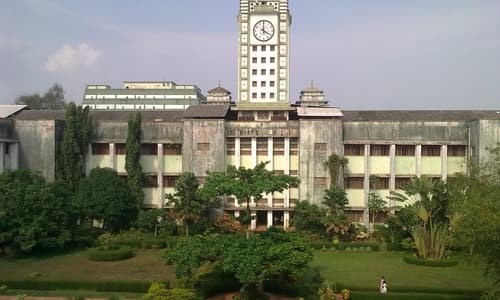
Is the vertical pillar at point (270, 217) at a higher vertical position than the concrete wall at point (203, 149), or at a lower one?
lower

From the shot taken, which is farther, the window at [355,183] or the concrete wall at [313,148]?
the window at [355,183]

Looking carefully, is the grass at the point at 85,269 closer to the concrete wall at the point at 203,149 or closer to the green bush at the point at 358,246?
the concrete wall at the point at 203,149

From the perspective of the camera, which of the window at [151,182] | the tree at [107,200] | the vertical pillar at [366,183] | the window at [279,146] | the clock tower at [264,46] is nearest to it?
the tree at [107,200]

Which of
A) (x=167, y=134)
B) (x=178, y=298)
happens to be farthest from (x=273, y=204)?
(x=178, y=298)

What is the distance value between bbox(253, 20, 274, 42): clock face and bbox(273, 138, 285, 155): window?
65.2 feet

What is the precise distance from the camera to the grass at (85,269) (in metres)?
26.5

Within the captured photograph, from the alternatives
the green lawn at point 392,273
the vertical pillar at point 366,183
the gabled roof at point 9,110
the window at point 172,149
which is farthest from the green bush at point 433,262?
the gabled roof at point 9,110

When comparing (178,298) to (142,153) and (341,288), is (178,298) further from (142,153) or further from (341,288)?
(142,153)

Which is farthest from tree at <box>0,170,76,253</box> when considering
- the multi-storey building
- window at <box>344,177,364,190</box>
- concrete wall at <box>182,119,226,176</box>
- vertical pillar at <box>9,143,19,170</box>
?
window at <box>344,177,364,190</box>

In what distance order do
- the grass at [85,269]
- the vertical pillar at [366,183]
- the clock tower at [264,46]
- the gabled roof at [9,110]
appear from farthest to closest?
1. the clock tower at [264,46]
2. the gabled roof at [9,110]
3. the vertical pillar at [366,183]
4. the grass at [85,269]

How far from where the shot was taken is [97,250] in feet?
107

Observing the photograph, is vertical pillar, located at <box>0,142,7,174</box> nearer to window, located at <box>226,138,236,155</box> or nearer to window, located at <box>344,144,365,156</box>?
window, located at <box>226,138,236,155</box>

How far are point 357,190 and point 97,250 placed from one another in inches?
801

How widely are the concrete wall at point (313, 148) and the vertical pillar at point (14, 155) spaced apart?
2138 centimetres
